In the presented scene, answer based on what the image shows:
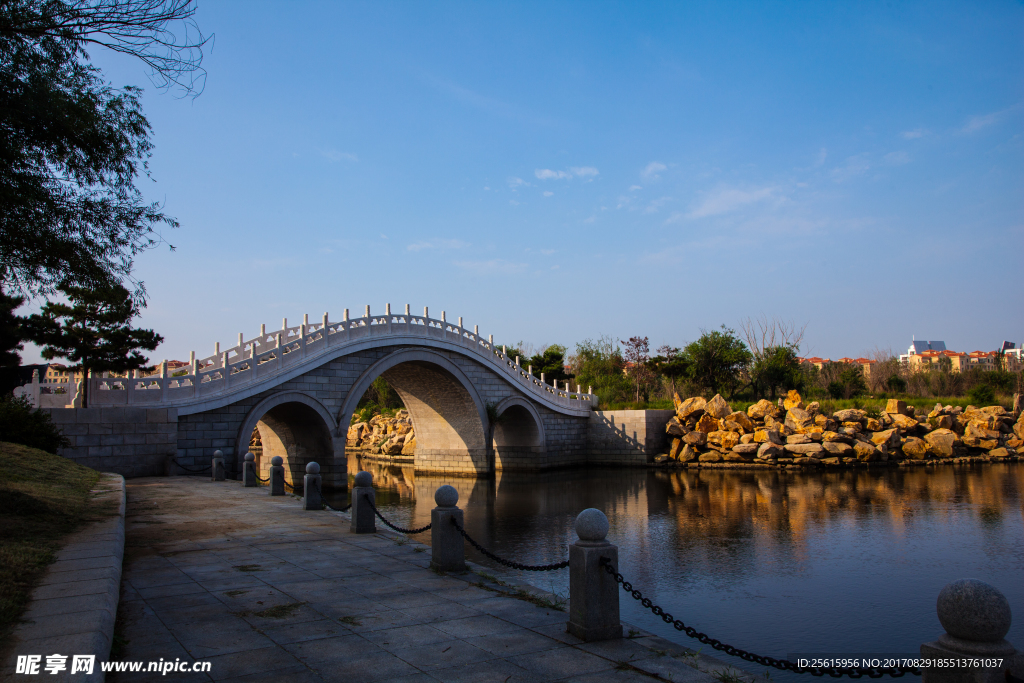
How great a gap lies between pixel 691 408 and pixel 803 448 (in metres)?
5.41

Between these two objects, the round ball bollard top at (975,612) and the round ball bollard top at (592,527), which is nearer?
the round ball bollard top at (975,612)

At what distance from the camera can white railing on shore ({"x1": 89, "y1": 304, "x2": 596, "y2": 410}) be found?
14383 mm

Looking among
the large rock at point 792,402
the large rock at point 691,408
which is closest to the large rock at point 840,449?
the large rock at point 792,402

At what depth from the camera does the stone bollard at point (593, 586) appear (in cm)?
430

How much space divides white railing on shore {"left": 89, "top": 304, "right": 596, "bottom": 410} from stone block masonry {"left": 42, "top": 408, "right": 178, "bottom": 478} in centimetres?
43

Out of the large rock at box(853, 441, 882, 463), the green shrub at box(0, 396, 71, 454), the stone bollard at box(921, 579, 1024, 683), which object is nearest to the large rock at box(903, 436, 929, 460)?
the large rock at box(853, 441, 882, 463)

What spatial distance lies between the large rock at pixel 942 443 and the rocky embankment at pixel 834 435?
3cm

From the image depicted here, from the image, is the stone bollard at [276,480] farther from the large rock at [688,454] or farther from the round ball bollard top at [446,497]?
the large rock at [688,454]

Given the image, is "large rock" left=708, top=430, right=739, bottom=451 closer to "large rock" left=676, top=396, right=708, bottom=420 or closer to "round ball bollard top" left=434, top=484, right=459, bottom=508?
"large rock" left=676, top=396, right=708, bottom=420

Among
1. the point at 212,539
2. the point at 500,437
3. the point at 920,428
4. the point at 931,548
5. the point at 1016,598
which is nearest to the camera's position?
the point at 212,539

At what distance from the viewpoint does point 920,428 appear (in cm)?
2603

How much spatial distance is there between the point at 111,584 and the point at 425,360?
18218 mm

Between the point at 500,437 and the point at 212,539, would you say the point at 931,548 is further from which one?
the point at 500,437

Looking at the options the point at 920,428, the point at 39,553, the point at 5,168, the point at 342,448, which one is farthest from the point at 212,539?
the point at 920,428
